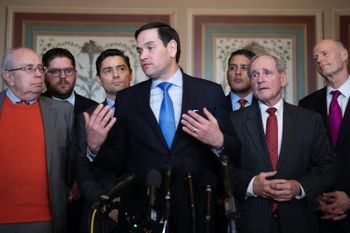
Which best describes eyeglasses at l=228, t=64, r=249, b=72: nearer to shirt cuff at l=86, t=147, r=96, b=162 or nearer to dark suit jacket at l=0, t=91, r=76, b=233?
dark suit jacket at l=0, t=91, r=76, b=233

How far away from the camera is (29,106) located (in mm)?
2941

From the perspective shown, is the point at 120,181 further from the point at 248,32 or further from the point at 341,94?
the point at 248,32

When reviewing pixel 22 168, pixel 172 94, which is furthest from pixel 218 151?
pixel 22 168

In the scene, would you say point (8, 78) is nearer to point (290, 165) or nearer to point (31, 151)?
point (31, 151)

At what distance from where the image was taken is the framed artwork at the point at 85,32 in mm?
4965

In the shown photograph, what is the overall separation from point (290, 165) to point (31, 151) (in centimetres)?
144

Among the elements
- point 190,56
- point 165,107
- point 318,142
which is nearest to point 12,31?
point 190,56

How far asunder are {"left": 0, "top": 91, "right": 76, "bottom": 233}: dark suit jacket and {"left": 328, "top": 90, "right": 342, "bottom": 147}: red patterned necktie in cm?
161

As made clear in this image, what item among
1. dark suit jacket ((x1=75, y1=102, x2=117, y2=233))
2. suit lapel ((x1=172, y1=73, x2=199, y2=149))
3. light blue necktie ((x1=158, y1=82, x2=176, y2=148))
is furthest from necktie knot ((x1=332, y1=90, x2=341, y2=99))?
dark suit jacket ((x1=75, y1=102, x2=117, y2=233))

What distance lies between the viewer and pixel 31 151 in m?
2.81

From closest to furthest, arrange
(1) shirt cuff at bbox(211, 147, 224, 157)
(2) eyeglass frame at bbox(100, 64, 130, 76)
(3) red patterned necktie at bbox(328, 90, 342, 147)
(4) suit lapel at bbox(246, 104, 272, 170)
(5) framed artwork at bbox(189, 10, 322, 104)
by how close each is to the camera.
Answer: (1) shirt cuff at bbox(211, 147, 224, 157)
(4) suit lapel at bbox(246, 104, 272, 170)
(3) red patterned necktie at bbox(328, 90, 342, 147)
(2) eyeglass frame at bbox(100, 64, 130, 76)
(5) framed artwork at bbox(189, 10, 322, 104)

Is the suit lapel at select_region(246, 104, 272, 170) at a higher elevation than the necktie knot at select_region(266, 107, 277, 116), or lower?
lower

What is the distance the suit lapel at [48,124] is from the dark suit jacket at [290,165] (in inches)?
40.7

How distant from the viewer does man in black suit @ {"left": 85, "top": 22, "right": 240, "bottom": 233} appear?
2.46m
